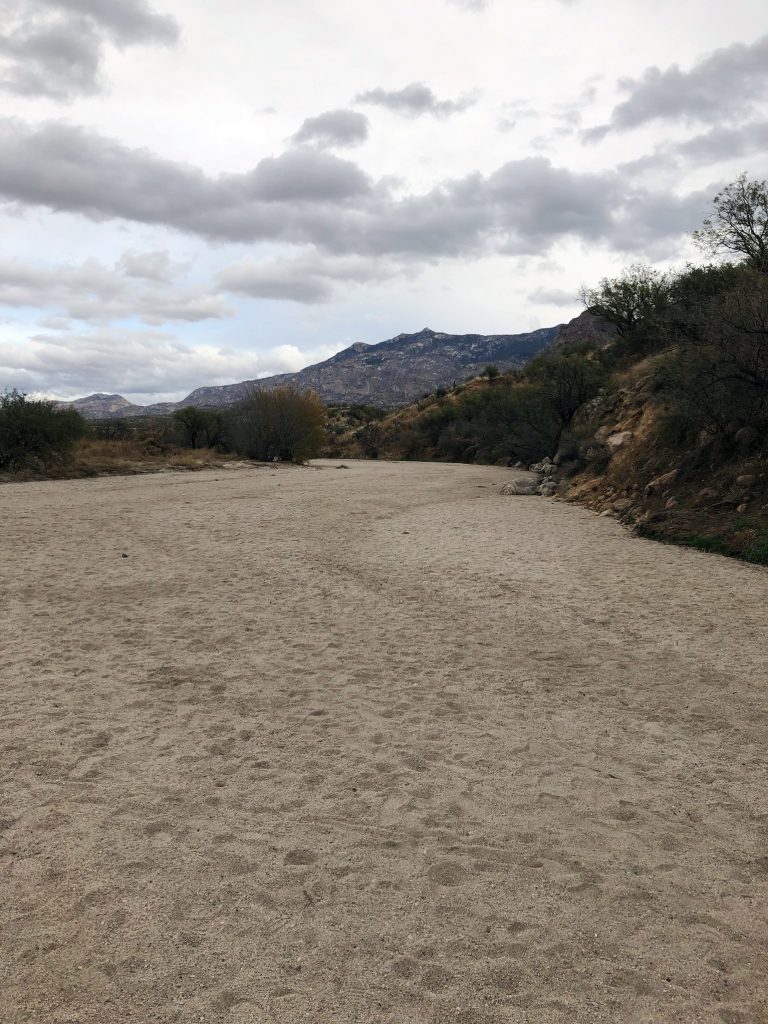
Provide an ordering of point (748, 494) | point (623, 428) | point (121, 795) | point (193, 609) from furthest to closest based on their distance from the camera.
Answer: point (623, 428) → point (748, 494) → point (193, 609) → point (121, 795)

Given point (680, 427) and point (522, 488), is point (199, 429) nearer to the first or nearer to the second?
point (522, 488)

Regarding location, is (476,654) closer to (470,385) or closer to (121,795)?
(121,795)

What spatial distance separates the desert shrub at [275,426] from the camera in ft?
125

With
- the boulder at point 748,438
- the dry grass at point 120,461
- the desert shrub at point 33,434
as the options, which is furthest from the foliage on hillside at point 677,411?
the desert shrub at point 33,434

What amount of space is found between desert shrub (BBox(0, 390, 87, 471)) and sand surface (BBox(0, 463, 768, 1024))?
17.1 metres

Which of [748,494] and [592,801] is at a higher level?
[748,494]

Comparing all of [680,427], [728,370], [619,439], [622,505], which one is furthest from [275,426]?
[728,370]

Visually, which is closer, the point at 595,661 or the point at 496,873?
the point at 496,873

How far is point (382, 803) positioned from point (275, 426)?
3523cm

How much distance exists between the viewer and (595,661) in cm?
696

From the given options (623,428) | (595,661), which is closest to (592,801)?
(595,661)

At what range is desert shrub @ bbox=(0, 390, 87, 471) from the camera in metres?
24.1

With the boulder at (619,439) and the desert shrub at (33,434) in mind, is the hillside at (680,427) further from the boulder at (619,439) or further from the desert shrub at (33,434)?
the desert shrub at (33,434)

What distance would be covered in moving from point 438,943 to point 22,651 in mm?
5593
